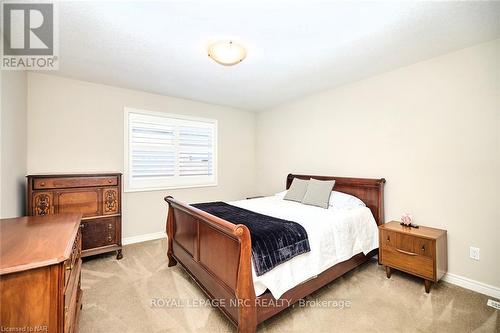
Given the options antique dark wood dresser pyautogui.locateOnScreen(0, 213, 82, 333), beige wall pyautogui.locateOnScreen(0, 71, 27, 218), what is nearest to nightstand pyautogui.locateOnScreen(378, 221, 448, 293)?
antique dark wood dresser pyautogui.locateOnScreen(0, 213, 82, 333)

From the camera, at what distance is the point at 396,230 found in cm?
244

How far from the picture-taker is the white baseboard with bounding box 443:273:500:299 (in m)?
2.15

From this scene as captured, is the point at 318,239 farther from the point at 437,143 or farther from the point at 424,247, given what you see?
the point at 437,143

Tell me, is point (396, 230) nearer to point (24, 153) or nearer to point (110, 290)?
point (110, 290)

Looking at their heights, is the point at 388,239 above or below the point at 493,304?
above

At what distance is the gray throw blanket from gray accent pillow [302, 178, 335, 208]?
3.12 ft

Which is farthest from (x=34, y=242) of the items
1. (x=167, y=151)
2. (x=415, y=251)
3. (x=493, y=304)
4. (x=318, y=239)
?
(x=493, y=304)

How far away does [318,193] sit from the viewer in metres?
3.09

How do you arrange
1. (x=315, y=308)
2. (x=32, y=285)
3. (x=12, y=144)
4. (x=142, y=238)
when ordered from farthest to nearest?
(x=142, y=238), (x=12, y=144), (x=315, y=308), (x=32, y=285)

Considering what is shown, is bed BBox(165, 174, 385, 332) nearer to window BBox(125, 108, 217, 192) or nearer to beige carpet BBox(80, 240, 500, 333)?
beige carpet BBox(80, 240, 500, 333)

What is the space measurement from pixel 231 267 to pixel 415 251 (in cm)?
195

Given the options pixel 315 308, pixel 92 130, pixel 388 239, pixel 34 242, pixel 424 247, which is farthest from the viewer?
pixel 92 130

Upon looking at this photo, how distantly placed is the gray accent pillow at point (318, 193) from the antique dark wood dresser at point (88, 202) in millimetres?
2644

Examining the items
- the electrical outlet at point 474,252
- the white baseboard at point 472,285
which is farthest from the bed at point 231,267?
the electrical outlet at point 474,252
